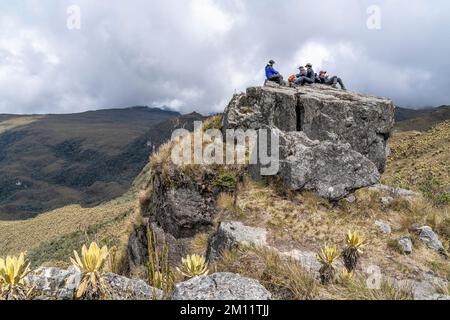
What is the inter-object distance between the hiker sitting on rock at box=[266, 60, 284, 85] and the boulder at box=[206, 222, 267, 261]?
1300 centimetres

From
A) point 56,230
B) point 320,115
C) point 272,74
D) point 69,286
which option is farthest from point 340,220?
point 56,230

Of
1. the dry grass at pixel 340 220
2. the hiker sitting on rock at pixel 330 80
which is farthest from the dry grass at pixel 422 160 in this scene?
the dry grass at pixel 340 220

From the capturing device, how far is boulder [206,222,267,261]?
37.5ft

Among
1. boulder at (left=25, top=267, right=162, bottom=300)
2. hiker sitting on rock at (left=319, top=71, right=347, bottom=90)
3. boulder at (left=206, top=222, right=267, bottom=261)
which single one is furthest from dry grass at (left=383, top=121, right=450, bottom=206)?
boulder at (left=25, top=267, right=162, bottom=300)

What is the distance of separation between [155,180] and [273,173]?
5.70m

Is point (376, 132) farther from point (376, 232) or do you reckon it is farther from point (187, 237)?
point (187, 237)

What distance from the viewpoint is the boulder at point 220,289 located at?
600 centimetres

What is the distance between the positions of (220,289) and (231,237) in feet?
18.1

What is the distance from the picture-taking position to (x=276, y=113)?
2011cm

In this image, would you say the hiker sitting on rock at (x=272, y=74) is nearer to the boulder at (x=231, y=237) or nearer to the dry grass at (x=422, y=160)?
the boulder at (x=231, y=237)

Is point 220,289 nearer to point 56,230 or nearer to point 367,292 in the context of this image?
point 367,292

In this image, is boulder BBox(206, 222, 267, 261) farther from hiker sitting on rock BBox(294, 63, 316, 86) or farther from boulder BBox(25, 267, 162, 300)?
hiker sitting on rock BBox(294, 63, 316, 86)

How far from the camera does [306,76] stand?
80.7 feet

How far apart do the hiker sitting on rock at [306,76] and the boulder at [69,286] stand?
19.8 meters
